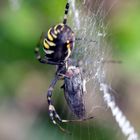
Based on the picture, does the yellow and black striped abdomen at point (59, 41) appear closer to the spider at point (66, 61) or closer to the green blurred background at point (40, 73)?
the spider at point (66, 61)

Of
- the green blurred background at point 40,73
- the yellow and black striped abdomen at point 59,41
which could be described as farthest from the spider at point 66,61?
the green blurred background at point 40,73

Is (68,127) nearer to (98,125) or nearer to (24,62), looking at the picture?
(98,125)

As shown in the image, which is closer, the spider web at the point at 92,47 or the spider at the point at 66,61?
the spider at the point at 66,61

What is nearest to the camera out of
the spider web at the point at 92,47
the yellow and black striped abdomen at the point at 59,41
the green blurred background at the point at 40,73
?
the yellow and black striped abdomen at the point at 59,41

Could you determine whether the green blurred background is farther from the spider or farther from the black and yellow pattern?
the black and yellow pattern

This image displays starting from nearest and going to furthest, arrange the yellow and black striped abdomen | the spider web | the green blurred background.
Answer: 1. the yellow and black striped abdomen
2. the spider web
3. the green blurred background

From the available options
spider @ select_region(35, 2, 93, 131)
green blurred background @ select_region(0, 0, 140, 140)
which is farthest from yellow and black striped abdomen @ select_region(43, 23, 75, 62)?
green blurred background @ select_region(0, 0, 140, 140)

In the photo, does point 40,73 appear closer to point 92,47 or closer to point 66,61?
point 66,61

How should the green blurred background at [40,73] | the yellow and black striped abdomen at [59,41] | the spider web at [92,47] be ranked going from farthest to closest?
the green blurred background at [40,73] → the spider web at [92,47] → the yellow and black striped abdomen at [59,41]

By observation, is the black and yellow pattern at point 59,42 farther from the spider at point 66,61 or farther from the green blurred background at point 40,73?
the green blurred background at point 40,73
